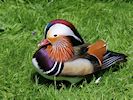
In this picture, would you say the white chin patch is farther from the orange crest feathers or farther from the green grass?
the green grass

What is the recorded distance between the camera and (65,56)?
345 centimetres

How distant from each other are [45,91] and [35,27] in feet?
3.51

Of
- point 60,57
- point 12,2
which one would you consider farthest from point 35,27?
point 60,57

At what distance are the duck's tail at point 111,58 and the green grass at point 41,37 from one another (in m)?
0.09

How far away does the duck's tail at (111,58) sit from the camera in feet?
12.0

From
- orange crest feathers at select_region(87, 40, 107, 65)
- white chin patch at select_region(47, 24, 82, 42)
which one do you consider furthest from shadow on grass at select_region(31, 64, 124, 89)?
white chin patch at select_region(47, 24, 82, 42)

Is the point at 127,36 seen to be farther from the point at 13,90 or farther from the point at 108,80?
the point at 13,90

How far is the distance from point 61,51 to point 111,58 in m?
0.44

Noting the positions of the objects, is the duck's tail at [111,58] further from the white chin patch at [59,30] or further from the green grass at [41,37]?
the white chin patch at [59,30]

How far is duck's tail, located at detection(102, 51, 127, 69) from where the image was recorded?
12.0 ft

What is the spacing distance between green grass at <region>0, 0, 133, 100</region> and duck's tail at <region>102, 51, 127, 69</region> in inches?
3.6

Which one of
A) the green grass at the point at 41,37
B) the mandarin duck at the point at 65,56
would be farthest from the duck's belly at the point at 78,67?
the green grass at the point at 41,37

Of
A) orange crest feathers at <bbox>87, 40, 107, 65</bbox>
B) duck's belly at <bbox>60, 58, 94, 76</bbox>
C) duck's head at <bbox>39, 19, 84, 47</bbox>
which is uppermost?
duck's head at <bbox>39, 19, 84, 47</bbox>

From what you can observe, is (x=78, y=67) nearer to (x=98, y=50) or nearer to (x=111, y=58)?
(x=98, y=50)
